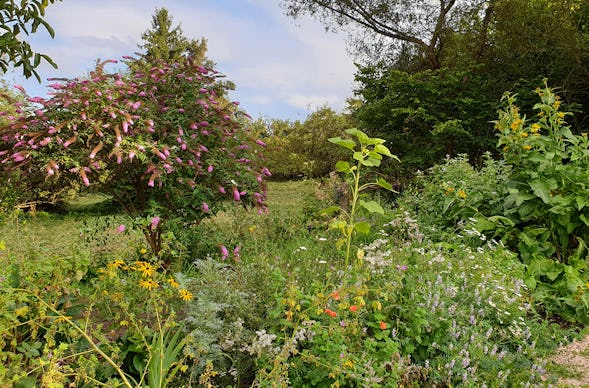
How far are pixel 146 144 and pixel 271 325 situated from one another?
200 cm

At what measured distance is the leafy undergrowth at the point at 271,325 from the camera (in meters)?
1.97

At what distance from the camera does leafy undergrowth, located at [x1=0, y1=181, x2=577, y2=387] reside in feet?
6.48

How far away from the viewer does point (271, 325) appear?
7.73ft

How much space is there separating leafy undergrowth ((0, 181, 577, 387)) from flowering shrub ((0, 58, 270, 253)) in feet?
3.16

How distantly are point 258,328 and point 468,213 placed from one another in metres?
2.93

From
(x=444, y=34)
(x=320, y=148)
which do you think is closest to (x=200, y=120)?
(x=444, y=34)

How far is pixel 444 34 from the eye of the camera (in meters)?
10.5

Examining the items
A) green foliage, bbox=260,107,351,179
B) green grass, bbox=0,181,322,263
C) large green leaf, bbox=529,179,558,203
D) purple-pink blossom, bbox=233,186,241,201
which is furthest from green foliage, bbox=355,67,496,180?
purple-pink blossom, bbox=233,186,241,201

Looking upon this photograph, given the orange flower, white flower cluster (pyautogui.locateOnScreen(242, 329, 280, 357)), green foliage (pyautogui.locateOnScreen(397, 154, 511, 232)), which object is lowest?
white flower cluster (pyautogui.locateOnScreen(242, 329, 280, 357))

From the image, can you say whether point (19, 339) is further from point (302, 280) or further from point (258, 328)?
point (302, 280)

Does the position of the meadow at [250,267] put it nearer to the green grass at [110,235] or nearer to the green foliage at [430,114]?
the green grass at [110,235]

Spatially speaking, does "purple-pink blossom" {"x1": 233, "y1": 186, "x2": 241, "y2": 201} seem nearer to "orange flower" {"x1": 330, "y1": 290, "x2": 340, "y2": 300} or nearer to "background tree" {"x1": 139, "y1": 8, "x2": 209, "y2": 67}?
A: "orange flower" {"x1": 330, "y1": 290, "x2": 340, "y2": 300}

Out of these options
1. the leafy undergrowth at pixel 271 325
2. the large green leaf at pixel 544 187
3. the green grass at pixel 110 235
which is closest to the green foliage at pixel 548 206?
the large green leaf at pixel 544 187

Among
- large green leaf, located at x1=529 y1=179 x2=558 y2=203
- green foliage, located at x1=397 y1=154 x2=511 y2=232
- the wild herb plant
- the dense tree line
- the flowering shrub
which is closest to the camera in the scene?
the flowering shrub
